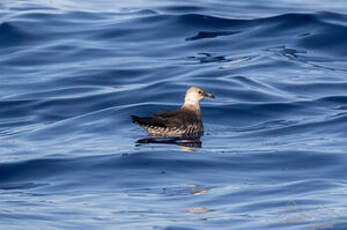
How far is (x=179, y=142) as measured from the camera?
16.3 meters

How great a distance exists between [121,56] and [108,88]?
147 inches

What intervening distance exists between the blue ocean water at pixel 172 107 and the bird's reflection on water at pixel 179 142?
0.13 m

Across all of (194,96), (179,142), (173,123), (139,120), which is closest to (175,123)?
(173,123)

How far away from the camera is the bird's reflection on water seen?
1572 centimetres

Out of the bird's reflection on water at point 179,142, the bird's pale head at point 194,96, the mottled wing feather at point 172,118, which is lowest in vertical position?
the bird's reflection on water at point 179,142

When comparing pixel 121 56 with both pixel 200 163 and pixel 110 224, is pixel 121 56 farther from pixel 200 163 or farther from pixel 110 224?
pixel 110 224

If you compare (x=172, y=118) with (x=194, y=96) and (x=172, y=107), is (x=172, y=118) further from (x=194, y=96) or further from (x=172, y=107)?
(x=172, y=107)

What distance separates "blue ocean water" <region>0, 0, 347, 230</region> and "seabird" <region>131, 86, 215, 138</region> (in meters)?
0.39

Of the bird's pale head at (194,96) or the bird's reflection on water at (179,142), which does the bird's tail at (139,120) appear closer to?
the bird's reflection on water at (179,142)

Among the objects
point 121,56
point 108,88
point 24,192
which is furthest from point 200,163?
point 121,56

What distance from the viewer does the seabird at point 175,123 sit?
52.8ft

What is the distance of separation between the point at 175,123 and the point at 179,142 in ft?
1.26

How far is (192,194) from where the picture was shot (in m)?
12.2

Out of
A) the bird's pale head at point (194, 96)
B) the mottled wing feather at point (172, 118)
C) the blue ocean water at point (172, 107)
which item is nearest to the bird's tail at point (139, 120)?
the mottled wing feather at point (172, 118)
